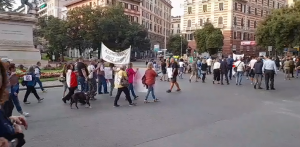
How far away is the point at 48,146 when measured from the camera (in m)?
5.69

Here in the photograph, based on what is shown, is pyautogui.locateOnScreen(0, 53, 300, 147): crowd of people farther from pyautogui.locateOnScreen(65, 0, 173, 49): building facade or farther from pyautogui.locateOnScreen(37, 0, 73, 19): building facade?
pyautogui.locateOnScreen(37, 0, 73, 19): building facade

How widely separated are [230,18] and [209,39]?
36.7ft

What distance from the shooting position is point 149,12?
86.5 metres

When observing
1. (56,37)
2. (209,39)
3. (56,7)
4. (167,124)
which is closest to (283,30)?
(209,39)

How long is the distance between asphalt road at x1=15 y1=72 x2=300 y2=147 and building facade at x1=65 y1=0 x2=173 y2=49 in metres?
61.8

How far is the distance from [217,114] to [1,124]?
300 inches

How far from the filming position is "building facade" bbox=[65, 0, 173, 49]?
75812 mm

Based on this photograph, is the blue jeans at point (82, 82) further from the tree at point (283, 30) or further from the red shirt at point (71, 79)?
the tree at point (283, 30)

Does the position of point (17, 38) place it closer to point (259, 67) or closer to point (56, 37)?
point (259, 67)

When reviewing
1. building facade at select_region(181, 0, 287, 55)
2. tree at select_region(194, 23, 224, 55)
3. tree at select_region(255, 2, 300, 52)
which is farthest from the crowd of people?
building facade at select_region(181, 0, 287, 55)

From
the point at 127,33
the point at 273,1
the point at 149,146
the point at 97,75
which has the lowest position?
the point at 149,146

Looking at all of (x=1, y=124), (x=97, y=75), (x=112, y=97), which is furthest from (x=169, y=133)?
(x=97, y=75)

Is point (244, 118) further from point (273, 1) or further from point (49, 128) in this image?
point (273, 1)

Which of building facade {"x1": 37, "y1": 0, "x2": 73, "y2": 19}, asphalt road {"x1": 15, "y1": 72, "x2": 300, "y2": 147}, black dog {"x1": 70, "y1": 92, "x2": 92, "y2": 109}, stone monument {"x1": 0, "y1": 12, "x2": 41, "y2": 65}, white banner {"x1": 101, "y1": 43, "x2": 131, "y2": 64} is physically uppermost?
building facade {"x1": 37, "y1": 0, "x2": 73, "y2": 19}
